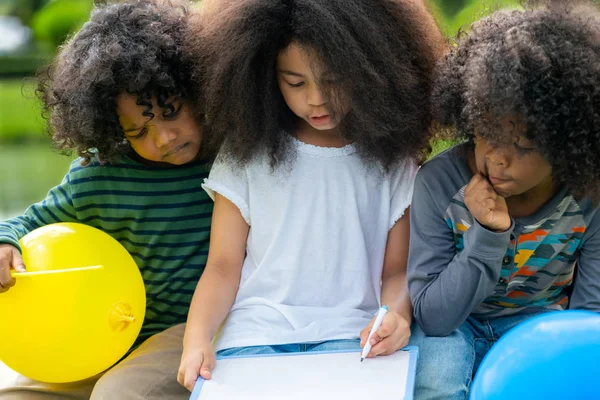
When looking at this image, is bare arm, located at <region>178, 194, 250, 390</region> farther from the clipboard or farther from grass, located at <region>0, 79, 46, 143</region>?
grass, located at <region>0, 79, 46, 143</region>

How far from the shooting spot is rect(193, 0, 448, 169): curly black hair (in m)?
1.72

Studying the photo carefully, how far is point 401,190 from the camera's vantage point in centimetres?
188

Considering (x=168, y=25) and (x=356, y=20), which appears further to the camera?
(x=168, y=25)

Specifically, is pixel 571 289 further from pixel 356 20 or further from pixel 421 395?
pixel 356 20

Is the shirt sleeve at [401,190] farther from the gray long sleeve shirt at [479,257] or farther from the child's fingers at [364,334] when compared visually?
the child's fingers at [364,334]

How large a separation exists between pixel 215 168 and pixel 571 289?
821mm

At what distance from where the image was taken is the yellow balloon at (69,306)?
69.4 inches

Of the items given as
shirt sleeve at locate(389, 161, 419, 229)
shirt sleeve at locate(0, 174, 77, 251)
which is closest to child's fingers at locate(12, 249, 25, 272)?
shirt sleeve at locate(0, 174, 77, 251)

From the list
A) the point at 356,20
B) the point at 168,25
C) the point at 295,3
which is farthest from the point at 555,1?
the point at 168,25

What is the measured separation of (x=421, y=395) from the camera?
1.65 m

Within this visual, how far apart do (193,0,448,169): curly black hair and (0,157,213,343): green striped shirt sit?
0.22 m

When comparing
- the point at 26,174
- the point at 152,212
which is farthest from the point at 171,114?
the point at 26,174

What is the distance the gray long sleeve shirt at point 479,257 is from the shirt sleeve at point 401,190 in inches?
2.4

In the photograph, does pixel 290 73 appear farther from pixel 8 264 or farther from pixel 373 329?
pixel 8 264
